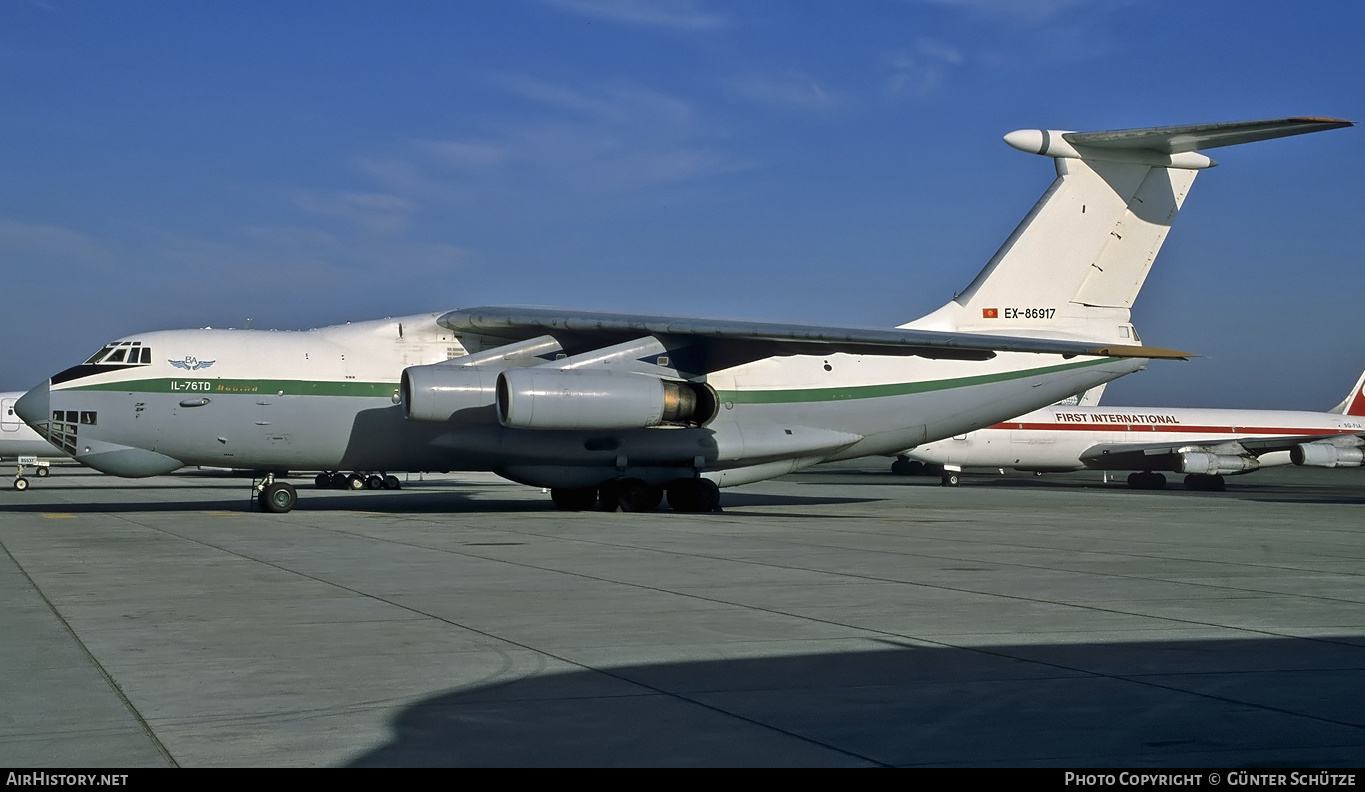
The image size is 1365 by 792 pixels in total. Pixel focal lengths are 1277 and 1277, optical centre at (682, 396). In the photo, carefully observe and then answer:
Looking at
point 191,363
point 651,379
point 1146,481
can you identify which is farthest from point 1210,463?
point 191,363

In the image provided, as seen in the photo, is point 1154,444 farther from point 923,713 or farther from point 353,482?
point 923,713

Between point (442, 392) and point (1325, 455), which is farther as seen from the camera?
point (1325, 455)

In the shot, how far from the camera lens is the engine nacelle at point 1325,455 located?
39344mm

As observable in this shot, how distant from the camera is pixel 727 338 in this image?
19297 millimetres

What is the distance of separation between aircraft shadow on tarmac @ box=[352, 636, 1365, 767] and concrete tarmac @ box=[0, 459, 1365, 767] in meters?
0.02

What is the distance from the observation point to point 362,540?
13.9 meters

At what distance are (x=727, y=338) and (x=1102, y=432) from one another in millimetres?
25153

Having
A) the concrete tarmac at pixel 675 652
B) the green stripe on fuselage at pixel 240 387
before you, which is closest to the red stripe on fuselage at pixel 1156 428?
the green stripe on fuselage at pixel 240 387

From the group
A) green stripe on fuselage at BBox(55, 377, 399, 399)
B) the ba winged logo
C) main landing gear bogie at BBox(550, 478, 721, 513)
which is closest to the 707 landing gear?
main landing gear bogie at BBox(550, 478, 721, 513)

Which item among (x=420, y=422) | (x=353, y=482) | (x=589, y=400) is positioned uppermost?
(x=589, y=400)

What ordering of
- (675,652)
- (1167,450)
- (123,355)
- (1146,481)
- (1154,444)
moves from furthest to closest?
(1146,481) → (1154,444) → (1167,450) → (123,355) → (675,652)

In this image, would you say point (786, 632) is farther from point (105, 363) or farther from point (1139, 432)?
point (1139, 432)
